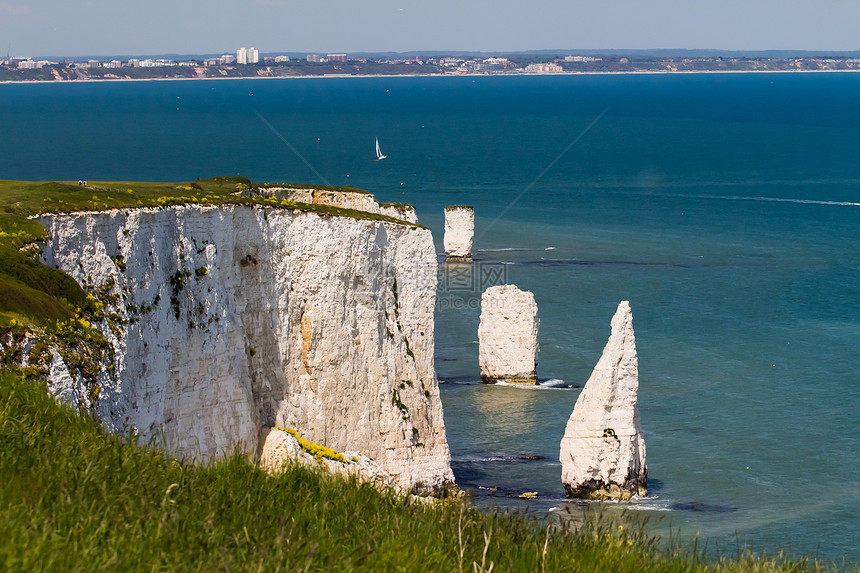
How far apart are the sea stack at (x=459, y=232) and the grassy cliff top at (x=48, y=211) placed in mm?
50196

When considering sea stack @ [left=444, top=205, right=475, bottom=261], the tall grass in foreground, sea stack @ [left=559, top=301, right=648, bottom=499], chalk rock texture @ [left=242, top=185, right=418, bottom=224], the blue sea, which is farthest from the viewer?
sea stack @ [left=444, top=205, right=475, bottom=261]

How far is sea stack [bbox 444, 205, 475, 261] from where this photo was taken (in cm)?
8669

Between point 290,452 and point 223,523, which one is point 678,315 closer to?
point 290,452

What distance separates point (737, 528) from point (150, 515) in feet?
87.9

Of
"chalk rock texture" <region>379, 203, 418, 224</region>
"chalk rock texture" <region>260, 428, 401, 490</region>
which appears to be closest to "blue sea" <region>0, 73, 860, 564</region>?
"chalk rock texture" <region>260, 428, 401, 490</region>

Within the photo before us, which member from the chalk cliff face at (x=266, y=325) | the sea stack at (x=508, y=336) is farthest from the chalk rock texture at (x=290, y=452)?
the sea stack at (x=508, y=336)

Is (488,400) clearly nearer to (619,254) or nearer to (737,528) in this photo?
(737,528)

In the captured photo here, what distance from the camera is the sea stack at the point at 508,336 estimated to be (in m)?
53.7

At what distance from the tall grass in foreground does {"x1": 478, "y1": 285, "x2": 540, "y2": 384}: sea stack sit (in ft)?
124

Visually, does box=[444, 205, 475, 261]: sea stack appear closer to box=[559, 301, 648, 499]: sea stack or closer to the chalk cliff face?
box=[559, 301, 648, 499]: sea stack

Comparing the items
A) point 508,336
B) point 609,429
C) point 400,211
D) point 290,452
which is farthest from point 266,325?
point 508,336

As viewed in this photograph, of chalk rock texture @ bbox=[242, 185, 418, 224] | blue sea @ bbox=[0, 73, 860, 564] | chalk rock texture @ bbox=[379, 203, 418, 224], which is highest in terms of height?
chalk rock texture @ bbox=[242, 185, 418, 224]

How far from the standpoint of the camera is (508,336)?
178 ft

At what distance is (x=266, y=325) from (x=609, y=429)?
12137 millimetres
